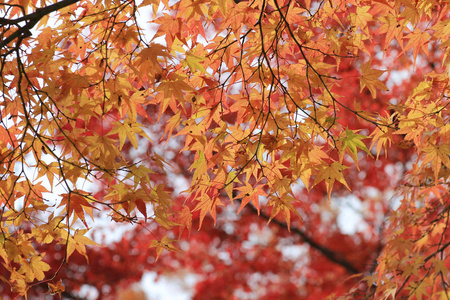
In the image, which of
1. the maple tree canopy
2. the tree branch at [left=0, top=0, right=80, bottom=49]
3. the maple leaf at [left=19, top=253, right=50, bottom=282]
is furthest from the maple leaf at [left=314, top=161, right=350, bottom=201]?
the maple leaf at [left=19, top=253, right=50, bottom=282]

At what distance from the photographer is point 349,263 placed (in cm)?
484

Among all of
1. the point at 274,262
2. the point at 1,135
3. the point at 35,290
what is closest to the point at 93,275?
the point at 35,290

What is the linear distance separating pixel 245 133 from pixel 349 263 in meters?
3.67

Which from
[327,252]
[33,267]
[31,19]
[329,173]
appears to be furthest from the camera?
[327,252]

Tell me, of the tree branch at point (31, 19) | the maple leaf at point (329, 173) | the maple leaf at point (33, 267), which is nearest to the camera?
the tree branch at point (31, 19)

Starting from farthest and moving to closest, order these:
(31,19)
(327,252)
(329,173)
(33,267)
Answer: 1. (327,252)
2. (33,267)
3. (329,173)
4. (31,19)

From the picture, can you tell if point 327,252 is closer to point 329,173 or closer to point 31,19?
point 329,173

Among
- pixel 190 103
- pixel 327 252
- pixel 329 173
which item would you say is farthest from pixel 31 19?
pixel 327 252

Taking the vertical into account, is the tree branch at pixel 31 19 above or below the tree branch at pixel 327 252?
below

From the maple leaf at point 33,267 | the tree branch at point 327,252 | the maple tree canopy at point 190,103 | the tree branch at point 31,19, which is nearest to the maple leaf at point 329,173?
the maple tree canopy at point 190,103

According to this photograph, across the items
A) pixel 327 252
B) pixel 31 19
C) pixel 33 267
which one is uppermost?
pixel 327 252

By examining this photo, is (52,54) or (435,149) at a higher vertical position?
(52,54)

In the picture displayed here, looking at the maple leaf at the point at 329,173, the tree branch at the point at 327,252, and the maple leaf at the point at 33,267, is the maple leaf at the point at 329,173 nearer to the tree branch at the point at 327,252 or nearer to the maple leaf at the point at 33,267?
the maple leaf at the point at 33,267

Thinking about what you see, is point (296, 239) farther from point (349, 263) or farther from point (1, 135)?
point (1, 135)
